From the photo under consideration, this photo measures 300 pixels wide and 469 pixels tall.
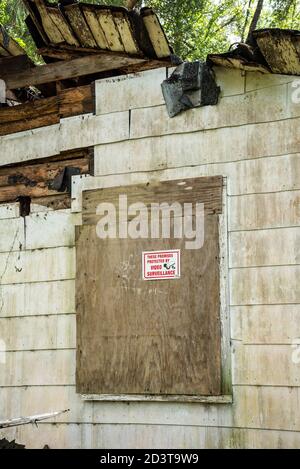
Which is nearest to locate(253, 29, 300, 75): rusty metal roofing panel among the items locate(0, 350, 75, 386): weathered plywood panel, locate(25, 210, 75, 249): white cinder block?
locate(25, 210, 75, 249): white cinder block

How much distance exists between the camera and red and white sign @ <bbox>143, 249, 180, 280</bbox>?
17.7 feet

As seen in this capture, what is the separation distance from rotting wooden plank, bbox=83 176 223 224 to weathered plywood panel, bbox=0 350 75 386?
1233mm

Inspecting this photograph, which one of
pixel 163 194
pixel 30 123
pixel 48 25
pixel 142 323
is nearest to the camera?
pixel 142 323

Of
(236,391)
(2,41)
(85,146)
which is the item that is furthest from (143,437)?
(2,41)

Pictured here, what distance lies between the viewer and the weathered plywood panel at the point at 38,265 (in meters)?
5.89

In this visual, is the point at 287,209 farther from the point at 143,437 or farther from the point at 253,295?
the point at 143,437

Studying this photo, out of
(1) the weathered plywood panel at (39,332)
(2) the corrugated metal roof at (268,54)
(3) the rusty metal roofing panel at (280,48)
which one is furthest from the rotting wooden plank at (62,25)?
(1) the weathered plywood panel at (39,332)

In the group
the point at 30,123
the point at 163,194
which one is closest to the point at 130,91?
the point at 163,194

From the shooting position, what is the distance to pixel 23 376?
594 cm

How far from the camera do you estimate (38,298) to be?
5.98 m

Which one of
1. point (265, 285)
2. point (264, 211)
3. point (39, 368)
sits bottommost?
point (39, 368)

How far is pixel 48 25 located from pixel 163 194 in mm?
2035

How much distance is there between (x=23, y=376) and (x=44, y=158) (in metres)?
2.05

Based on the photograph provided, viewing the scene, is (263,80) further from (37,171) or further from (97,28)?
(37,171)
